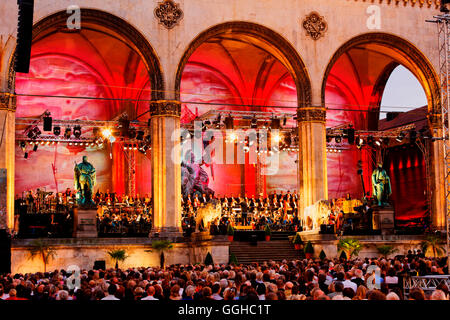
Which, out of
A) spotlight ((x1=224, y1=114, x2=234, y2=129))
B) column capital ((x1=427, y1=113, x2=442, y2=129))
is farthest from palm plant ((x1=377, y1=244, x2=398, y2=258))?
spotlight ((x1=224, y1=114, x2=234, y2=129))

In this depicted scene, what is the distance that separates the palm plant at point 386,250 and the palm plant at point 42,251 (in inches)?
512

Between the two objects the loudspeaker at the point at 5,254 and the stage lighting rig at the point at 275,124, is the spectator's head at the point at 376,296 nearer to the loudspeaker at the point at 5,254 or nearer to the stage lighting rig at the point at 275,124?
the loudspeaker at the point at 5,254

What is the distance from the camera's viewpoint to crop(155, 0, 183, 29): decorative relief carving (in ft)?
88.3

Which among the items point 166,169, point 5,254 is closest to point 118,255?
point 166,169

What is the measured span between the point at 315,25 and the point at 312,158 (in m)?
5.97

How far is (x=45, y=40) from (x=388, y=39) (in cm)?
1657

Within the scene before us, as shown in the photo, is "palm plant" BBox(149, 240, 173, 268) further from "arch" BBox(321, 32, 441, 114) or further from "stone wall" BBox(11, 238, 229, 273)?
"arch" BBox(321, 32, 441, 114)

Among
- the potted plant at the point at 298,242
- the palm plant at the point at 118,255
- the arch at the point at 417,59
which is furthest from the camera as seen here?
the arch at the point at 417,59

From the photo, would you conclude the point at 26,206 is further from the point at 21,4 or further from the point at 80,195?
the point at 21,4

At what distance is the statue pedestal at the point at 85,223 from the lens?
79.4 feet

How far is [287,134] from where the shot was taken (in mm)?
34500

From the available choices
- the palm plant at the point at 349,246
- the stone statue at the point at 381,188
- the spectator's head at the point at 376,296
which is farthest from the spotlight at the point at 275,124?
the spectator's head at the point at 376,296

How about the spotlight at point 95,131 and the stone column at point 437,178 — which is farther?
the spotlight at point 95,131

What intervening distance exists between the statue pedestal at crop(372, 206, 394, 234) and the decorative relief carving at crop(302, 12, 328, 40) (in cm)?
813
